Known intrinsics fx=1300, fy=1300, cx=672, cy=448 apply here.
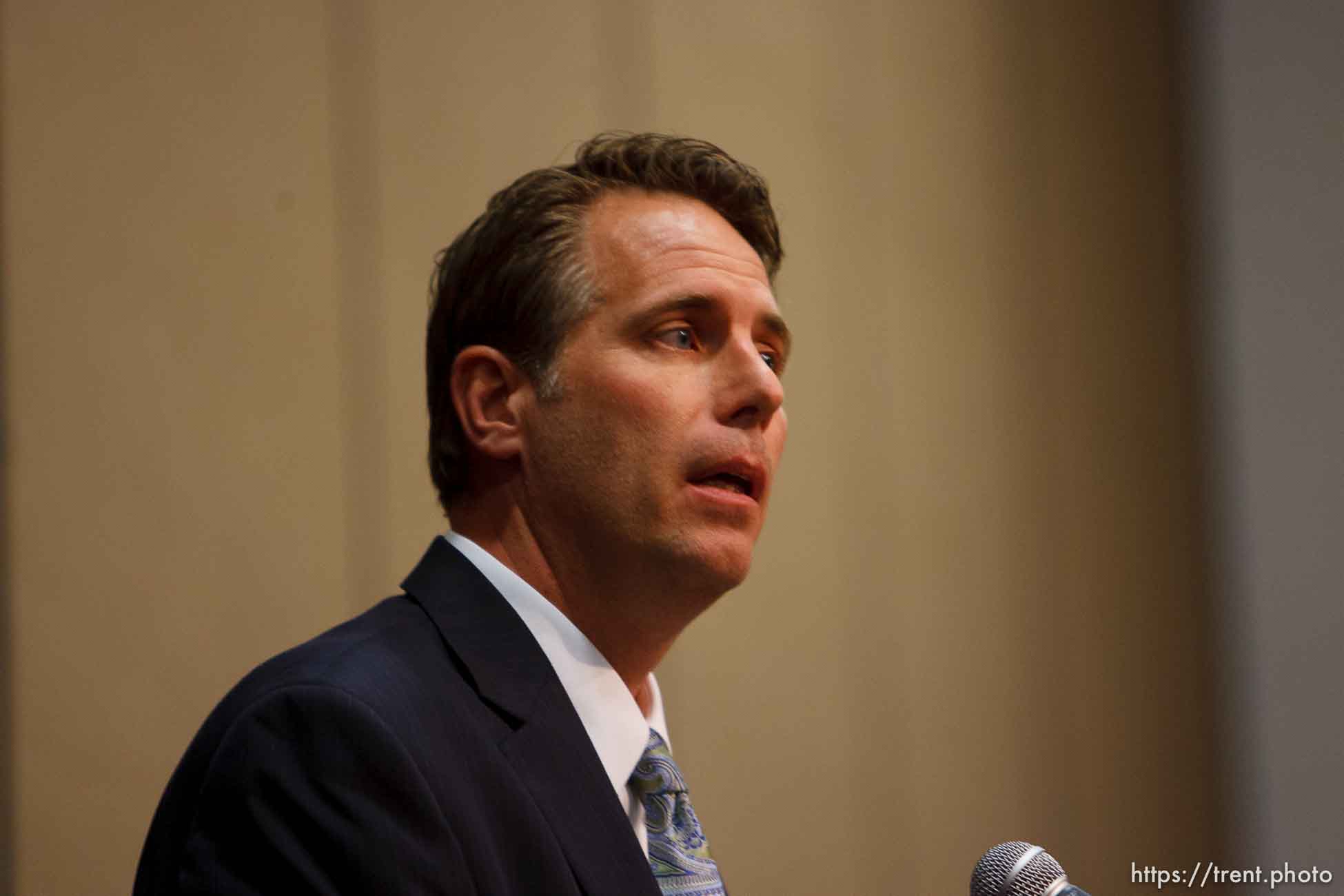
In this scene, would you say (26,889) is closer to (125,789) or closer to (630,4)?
(125,789)

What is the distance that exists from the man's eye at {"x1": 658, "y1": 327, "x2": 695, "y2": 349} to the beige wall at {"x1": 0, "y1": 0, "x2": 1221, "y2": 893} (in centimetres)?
75

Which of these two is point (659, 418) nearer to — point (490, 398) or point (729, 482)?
point (729, 482)

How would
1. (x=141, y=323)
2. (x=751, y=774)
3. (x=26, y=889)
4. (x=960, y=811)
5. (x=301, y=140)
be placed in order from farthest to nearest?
1. (x=960, y=811)
2. (x=751, y=774)
3. (x=301, y=140)
4. (x=141, y=323)
5. (x=26, y=889)

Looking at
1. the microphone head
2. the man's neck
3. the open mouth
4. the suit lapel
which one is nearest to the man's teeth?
the open mouth

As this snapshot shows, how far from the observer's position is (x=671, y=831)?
1.49 metres

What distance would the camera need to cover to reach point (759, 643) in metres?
2.59

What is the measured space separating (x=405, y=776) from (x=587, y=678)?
0.36 metres

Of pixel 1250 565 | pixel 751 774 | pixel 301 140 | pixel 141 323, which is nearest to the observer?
pixel 141 323

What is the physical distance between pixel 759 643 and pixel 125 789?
119 centimetres

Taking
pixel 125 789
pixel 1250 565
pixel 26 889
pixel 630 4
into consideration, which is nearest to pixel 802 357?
pixel 630 4

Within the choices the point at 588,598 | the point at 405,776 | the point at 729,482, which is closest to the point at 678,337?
the point at 729,482

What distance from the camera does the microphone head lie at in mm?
1260

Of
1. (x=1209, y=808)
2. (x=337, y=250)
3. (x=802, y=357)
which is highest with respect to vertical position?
(x=337, y=250)

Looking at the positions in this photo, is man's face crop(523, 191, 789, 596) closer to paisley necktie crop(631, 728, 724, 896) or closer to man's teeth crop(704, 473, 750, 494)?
man's teeth crop(704, 473, 750, 494)
